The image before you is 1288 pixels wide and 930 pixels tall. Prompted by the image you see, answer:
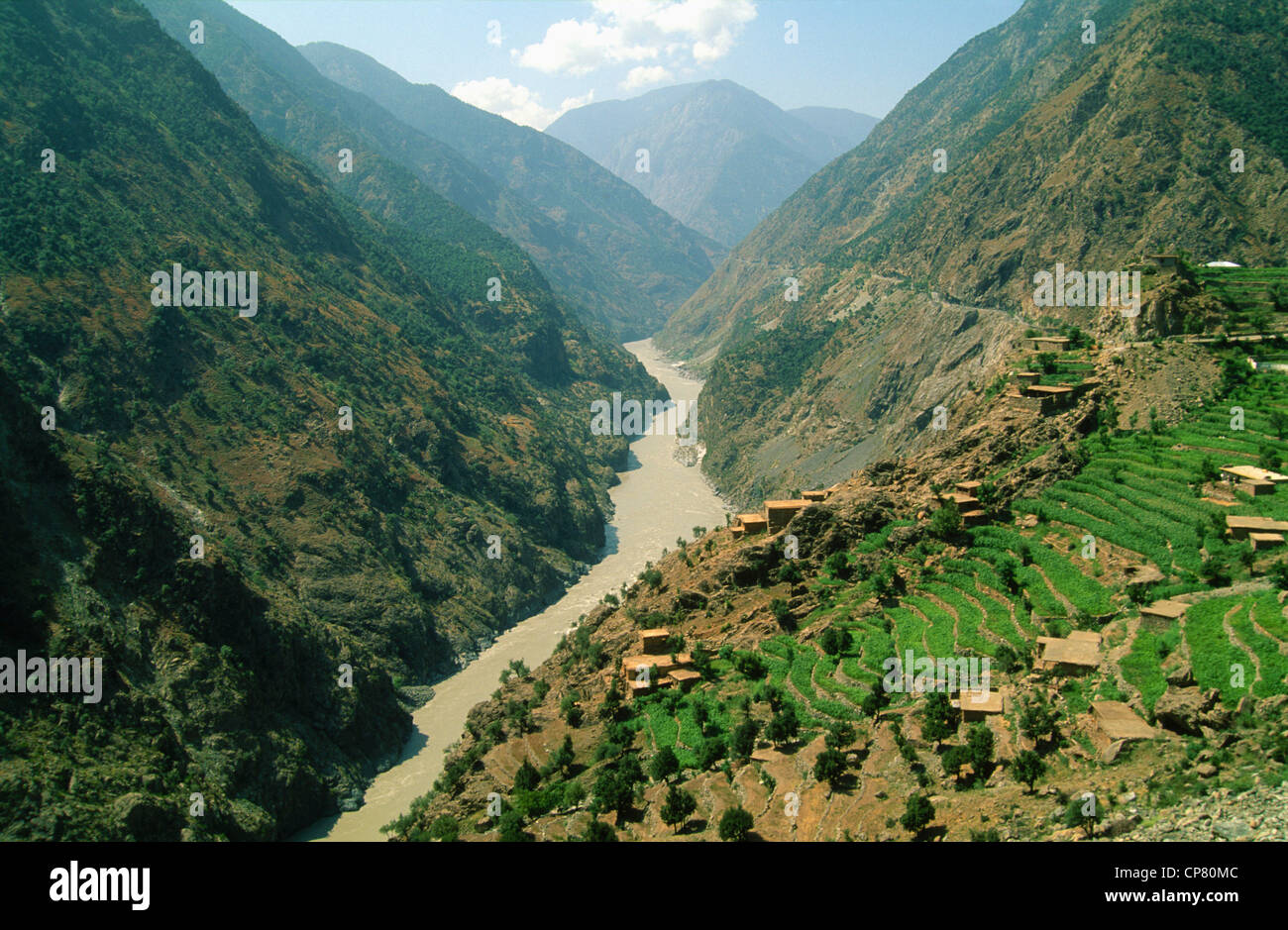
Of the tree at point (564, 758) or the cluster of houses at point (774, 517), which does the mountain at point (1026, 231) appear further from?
the tree at point (564, 758)

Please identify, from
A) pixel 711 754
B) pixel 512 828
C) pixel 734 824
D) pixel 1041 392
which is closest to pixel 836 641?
pixel 711 754

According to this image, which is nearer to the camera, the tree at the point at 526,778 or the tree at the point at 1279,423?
the tree at the point at 526,778

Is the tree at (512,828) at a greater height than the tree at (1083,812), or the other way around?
the tree at (1083,812)

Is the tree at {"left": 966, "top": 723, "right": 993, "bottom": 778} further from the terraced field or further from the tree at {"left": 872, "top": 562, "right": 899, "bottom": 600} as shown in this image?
the tree at {"left": 872, "top": 562, "right": 899, "bottom": 600}

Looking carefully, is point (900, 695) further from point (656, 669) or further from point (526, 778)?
point (526, 778)

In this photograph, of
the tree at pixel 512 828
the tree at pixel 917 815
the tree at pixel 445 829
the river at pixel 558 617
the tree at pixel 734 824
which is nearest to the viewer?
the tree at pixel 917 815

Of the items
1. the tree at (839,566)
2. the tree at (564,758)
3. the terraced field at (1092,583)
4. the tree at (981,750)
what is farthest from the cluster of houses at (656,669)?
the tree at (981,750)
